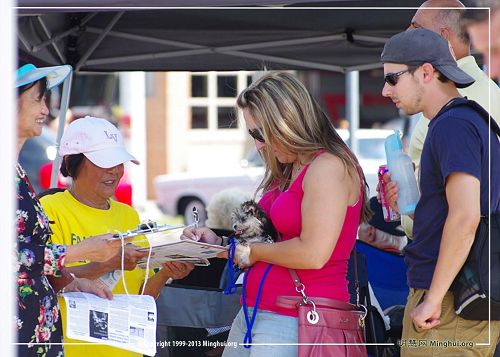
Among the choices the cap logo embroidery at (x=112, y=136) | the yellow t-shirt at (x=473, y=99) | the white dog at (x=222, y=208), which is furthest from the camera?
the white dog at (x=222, y=208)

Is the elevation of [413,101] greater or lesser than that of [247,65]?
lesser

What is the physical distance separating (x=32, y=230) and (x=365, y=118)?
20.0 m

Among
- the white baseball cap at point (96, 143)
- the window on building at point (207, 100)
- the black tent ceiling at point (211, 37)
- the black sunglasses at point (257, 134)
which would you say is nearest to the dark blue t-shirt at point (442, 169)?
the black sunglasses at point (257, 134)

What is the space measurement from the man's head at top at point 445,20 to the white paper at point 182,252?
123 cm

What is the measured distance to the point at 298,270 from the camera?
283cm

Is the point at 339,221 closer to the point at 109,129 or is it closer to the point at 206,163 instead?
the point at 109,129

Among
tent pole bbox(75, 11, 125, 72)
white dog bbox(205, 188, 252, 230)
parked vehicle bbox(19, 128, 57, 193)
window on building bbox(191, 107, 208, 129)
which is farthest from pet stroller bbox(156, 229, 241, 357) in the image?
window on building bbox(191, 107, 208, 129)

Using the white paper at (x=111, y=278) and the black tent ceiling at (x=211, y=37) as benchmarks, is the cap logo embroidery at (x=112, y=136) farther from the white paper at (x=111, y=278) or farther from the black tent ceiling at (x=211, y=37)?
the black tent ceiling at (x=211, y=37)

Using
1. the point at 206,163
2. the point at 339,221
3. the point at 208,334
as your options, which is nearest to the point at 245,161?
the point at 206,163

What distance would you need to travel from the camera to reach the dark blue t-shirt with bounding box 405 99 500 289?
98.5 inches

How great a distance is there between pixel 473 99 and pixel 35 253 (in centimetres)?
166

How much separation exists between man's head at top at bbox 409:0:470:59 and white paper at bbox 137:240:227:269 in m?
1.23

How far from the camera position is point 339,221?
108 inches

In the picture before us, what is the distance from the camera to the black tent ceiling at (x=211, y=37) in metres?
4.66
